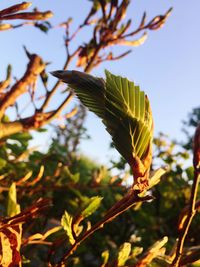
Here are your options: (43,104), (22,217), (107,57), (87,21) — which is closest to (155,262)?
(22,217)

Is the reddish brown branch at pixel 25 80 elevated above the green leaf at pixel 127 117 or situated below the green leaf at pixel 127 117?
above

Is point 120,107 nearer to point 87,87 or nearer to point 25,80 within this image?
point 87,87

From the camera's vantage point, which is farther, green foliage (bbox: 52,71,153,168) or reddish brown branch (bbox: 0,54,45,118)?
reddish brown branch (bbox: 0,54,45,118)

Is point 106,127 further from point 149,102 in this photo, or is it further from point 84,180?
point 84,180

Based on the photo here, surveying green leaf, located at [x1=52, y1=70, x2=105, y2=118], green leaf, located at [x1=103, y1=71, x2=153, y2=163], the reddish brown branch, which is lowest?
green leaf, located at [x1=103, y1=71, x2=153, y2=163]

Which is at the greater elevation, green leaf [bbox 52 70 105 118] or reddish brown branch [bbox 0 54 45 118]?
reddish brown branch [bbox 0 54 45 118]

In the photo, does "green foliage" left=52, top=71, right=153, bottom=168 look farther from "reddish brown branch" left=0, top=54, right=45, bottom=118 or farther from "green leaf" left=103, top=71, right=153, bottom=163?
"reddish brown branch" left=0, top=54, right=45, bottom=118

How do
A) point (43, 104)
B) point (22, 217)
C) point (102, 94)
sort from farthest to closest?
point (43, 104), point (22, 217), point (102, 94)

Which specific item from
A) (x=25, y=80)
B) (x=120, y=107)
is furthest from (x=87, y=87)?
Answer: (x=25, y=80)

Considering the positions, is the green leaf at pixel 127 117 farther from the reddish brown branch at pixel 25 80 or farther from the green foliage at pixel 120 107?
the reddish brown branch at pixel 25 80

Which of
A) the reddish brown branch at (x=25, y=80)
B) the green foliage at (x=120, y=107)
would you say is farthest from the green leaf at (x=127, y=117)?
the reddish brown branch at (x=25, y=80)

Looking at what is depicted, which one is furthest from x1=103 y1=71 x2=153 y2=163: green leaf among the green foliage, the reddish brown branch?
the reddish brown branch
